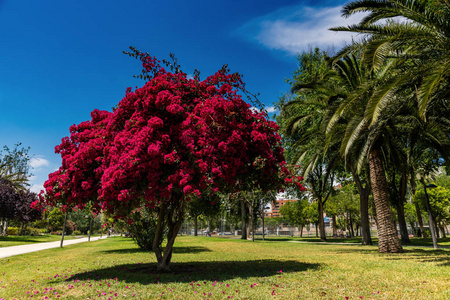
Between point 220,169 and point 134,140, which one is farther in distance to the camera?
point 220,169

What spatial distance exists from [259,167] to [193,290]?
401 cm

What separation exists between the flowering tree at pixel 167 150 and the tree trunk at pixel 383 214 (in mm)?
8369

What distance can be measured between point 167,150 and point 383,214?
12864mm

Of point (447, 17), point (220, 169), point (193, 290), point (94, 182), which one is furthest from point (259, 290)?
point (447, 17)

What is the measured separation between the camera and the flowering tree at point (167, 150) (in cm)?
794

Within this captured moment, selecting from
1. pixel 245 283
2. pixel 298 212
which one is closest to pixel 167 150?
pixel 245 283

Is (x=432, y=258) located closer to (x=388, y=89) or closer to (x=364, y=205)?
(x=388, y=89)

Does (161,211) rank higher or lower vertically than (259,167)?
lower

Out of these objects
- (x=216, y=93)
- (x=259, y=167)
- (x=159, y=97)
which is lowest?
(x=259, y=167)

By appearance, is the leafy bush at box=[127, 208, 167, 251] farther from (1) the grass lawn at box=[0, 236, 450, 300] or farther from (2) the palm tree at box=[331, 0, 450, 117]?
(2) the palm tree at box=[331, 0, 450, 117]

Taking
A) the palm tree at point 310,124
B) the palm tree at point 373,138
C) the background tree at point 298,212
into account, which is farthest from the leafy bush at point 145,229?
the background tree at point 298,212

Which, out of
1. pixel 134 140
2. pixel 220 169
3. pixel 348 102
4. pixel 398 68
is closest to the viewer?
pixel 134 140

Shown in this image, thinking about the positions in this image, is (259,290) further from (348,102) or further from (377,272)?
(348,102)

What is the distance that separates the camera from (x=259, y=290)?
6844 mm
